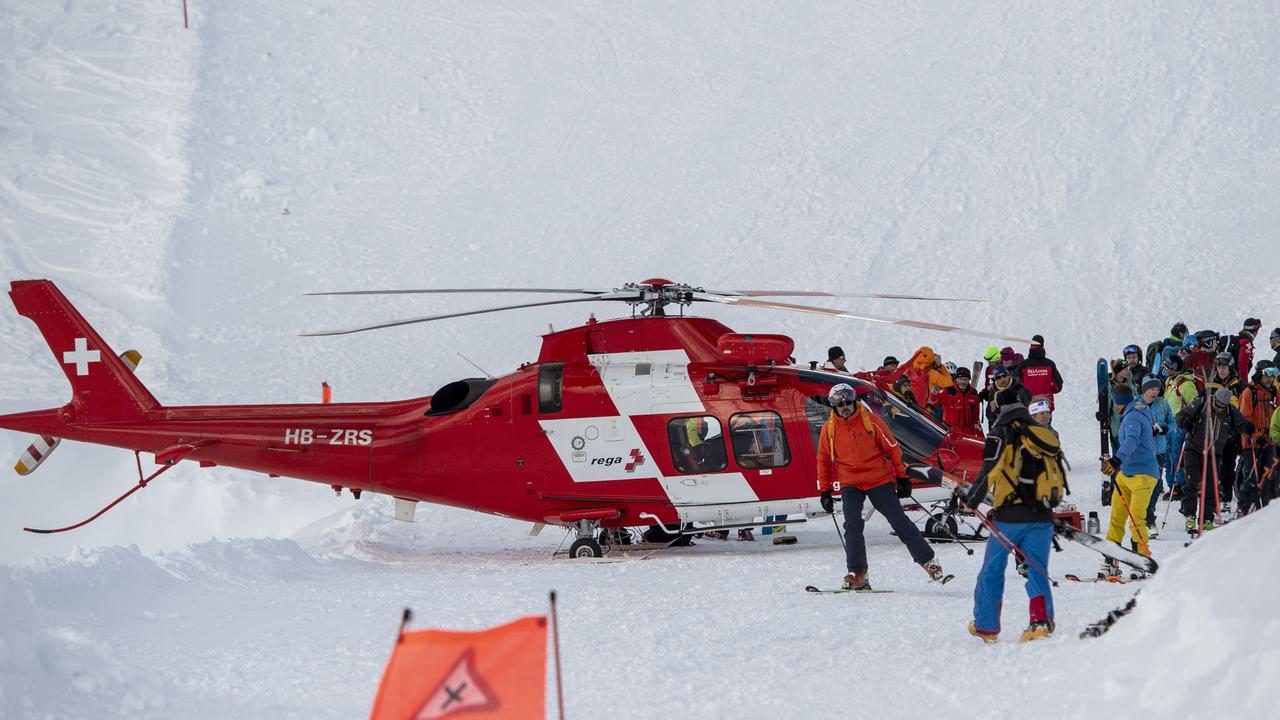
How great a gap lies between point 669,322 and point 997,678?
641 centimetres

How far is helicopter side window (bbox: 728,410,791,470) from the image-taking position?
12.4 meters

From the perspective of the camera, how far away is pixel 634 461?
12734 mm

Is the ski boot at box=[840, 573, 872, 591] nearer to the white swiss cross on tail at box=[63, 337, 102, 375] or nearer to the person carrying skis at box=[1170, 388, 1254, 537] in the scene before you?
the person carrying skis at box=[1170, 388, 1254, 537]

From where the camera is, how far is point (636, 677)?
24.6ft

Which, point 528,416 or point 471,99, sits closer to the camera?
point 528,416

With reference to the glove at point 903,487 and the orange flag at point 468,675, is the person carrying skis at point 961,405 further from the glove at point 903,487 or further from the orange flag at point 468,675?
the orange flag at point 468,675

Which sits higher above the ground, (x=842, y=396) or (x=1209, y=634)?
(x=842, y=396)

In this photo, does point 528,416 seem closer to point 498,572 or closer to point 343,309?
point 498,572

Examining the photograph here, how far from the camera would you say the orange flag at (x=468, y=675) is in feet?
16.1

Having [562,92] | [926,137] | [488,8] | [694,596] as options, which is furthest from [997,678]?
[488,8]

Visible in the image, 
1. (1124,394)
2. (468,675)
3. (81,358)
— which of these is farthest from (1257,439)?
(81,358)

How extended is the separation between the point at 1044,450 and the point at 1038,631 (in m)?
1.09

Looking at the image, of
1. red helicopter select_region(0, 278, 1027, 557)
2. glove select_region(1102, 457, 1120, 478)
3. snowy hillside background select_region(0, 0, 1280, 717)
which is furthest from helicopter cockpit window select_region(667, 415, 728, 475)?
snowy hillside background select_region(0, 0, 1280, 717)

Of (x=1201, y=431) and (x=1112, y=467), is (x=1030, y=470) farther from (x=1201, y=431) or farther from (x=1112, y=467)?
(x=1201, y=431)
